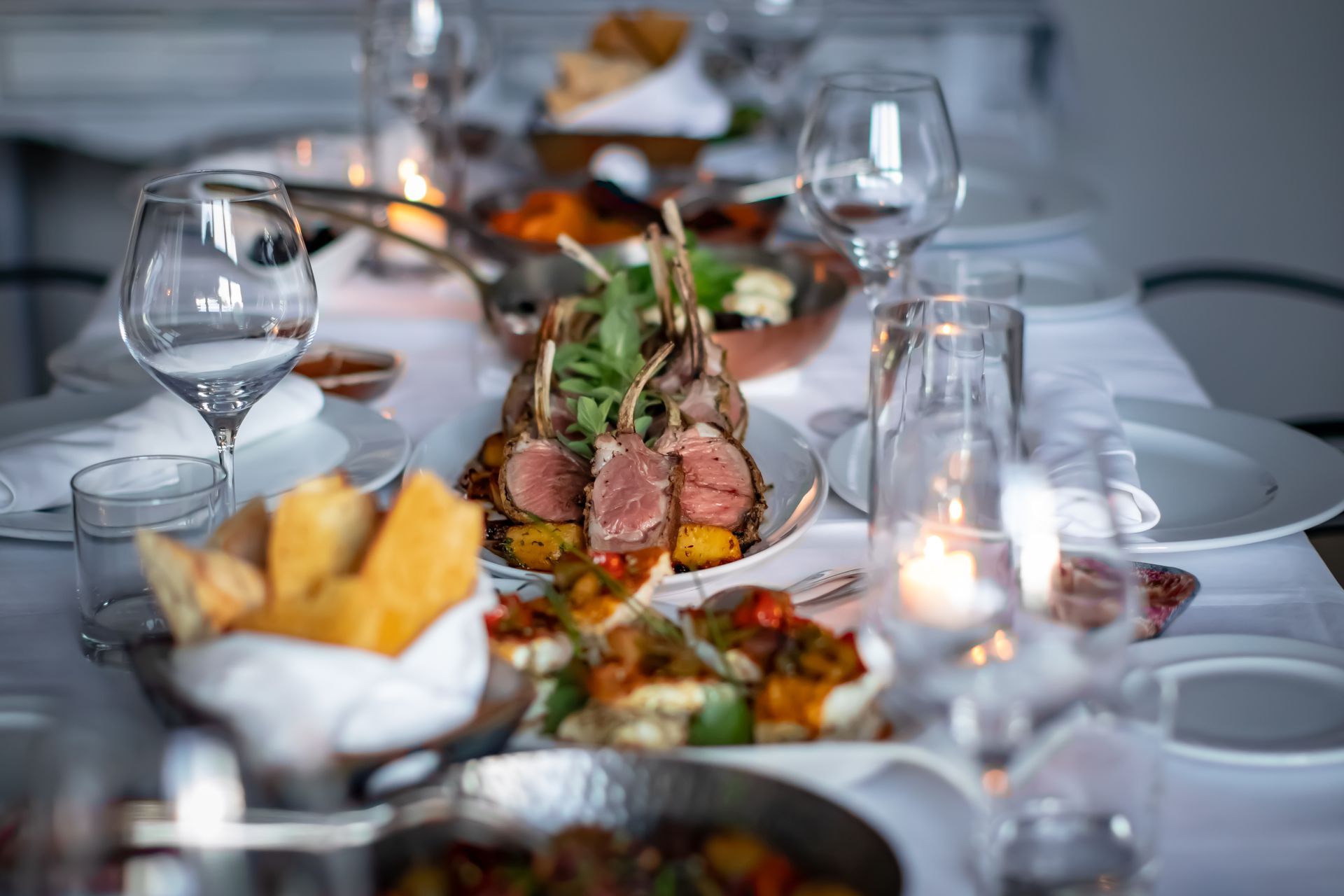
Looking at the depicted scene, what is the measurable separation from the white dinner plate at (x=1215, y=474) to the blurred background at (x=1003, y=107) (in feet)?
5.80

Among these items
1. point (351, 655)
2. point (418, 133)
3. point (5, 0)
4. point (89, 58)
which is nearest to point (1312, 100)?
point (418, 133)

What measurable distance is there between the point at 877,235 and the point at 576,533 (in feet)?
1.81

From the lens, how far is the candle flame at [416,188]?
6.78 ft

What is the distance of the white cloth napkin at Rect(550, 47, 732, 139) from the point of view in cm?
223

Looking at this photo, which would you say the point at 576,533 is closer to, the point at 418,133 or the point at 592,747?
the point at 592,747

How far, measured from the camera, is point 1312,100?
11.8ft

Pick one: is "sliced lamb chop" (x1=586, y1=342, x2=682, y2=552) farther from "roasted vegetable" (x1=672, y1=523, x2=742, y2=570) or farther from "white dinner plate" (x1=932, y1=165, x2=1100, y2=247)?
"white dinner plate" (x1=932, y1=165, x2=1100, y2=247)

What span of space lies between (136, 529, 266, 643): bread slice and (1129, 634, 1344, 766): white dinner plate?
52cm

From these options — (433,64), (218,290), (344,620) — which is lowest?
(344,620)

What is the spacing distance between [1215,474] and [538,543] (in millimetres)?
631

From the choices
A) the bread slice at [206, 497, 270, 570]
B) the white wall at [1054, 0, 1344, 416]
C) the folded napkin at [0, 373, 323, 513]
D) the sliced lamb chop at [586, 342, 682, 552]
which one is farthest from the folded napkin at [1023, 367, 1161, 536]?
the white wall at [1054, 0, 1344, 416]

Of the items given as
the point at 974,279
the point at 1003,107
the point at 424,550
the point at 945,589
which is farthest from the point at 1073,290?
the point at 1003,107

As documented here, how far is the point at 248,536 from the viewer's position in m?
0.74

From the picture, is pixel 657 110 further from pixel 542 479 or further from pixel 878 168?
pixel 542 479
